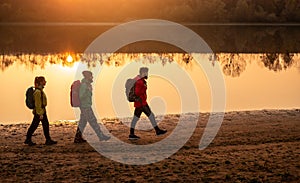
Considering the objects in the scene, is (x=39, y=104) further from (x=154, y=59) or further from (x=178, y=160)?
(x=154, y=59)

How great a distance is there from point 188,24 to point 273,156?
6630cm

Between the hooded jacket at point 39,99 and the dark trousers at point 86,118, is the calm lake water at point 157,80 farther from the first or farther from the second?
the hooded jacket at point 39,99

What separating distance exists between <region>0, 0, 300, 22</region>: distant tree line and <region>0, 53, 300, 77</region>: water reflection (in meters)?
43.4

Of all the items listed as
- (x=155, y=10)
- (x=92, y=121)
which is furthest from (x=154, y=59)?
(x=155, y=10)

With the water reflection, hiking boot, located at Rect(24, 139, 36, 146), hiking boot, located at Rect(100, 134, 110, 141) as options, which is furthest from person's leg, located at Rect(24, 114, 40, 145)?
the water reflection

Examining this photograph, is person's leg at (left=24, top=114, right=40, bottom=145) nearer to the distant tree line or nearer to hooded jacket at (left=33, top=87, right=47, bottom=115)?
hooded jacket at (left=33, top=87, right=47, bottom=115)

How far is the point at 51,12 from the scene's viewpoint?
8238 centimetres

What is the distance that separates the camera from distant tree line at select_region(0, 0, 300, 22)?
80.2 m

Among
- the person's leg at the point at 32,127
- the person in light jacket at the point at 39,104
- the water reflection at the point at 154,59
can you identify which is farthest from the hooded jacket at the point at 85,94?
the water reflection at the point at 154,59

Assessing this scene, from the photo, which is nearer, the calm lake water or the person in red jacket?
the person in red jacket

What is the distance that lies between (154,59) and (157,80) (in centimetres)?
855

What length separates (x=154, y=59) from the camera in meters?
34.3

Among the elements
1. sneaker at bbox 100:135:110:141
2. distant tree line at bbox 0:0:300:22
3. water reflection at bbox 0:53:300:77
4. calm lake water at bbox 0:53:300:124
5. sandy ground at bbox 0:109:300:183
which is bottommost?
sandy ground at bbox 0:109:300:183

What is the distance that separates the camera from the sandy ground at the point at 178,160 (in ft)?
32.9
